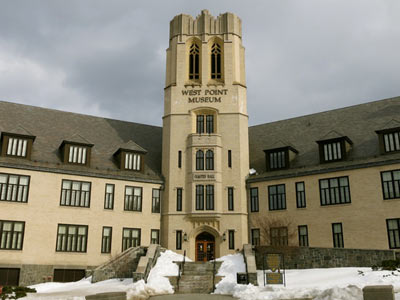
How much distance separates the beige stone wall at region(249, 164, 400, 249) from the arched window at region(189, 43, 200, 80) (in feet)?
42.7

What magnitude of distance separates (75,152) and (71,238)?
680cm

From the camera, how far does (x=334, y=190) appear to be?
105 feet

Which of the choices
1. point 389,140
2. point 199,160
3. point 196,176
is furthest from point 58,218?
point 389,140

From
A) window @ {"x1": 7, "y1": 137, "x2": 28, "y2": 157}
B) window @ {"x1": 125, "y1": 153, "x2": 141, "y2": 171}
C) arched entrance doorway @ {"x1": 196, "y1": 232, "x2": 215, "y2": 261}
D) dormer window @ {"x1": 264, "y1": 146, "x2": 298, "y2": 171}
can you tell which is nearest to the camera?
window @ {"x1": 7, "y1": 137, "x2": 28, "y2": 157}

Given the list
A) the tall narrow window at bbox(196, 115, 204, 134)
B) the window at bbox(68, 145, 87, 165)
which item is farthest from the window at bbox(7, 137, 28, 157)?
the tall narrow window at bbox(196, 115, 204, 134)

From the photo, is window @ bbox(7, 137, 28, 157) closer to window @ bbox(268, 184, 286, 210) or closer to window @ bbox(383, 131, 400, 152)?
window @ bbox(268, 184, 286, 210)

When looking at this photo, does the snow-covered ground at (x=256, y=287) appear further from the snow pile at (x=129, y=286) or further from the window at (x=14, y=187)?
the window at (x=14, y=187)

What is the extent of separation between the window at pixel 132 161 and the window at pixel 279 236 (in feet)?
40.7

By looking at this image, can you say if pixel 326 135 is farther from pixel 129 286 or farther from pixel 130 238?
pixel 129 286

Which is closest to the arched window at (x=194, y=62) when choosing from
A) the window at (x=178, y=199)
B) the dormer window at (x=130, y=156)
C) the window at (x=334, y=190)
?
the dormer window at (x=130, y=156)

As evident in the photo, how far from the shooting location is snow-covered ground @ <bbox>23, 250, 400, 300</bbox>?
1870 cm

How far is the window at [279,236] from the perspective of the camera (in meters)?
33.3

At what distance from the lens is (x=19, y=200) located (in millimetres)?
30656

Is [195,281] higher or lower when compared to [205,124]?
lower
